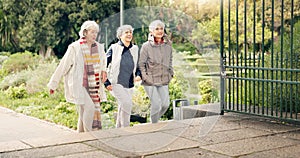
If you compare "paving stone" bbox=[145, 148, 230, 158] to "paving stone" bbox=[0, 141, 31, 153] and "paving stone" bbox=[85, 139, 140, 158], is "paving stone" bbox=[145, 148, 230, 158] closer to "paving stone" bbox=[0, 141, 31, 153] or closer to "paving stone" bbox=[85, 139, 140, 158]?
"paving stone" bbox=[85, 139, 140, 158]

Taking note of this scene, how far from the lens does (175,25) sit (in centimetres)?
848

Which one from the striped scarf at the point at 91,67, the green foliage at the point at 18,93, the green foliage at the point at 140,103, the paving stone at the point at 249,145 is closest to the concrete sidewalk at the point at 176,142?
the paving stone at the point at 249,145

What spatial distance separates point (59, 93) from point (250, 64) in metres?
7.75

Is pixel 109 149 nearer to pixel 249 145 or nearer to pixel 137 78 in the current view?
pixel 249 145

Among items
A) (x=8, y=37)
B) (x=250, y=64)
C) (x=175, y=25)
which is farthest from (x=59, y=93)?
(x=8, y=37)

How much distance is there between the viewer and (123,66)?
7543mm

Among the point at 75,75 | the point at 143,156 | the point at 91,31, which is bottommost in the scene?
the point at 143,156

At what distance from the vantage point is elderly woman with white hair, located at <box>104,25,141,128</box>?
7.55m

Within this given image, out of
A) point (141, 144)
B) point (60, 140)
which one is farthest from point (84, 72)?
point (141, 144)

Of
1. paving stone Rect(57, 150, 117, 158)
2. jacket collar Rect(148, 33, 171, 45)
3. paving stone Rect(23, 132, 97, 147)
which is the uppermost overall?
jacket collar Rect(148, 33, 171, 45)

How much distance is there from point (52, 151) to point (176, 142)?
152 cm

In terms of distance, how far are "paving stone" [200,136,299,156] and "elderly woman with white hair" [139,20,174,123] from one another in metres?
2.02

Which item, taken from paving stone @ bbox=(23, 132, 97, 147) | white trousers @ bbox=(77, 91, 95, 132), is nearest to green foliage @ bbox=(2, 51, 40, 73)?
white trousers @ bbox=(77, 91, 95, 132)

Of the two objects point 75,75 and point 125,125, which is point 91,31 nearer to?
point 75,75
